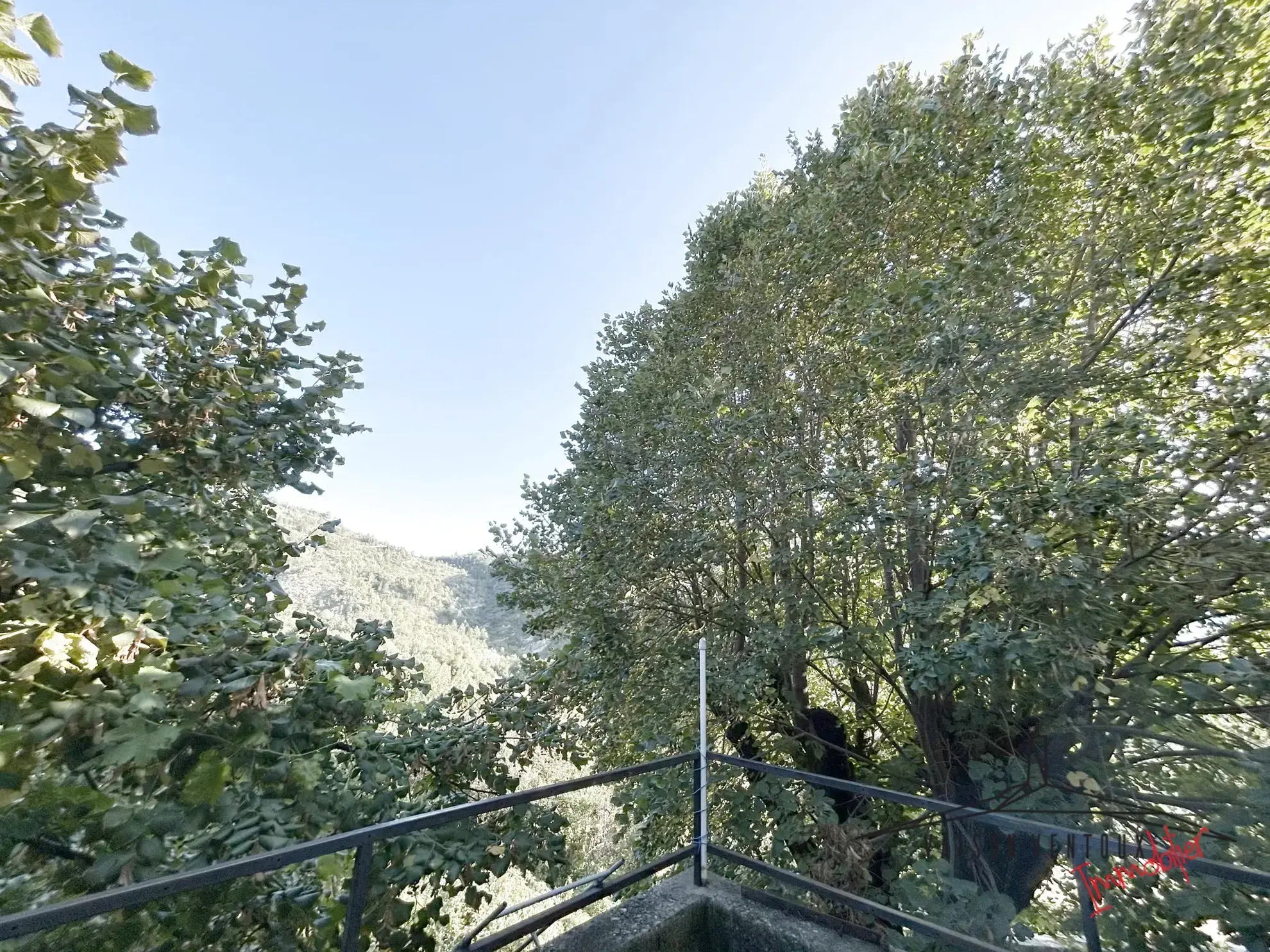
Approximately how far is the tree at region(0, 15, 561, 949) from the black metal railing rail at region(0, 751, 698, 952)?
164 mm

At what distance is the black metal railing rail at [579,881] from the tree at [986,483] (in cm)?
52

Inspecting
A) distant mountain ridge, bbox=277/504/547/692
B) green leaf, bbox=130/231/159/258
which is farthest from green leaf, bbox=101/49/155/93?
distant mountain ridge, bbox=277/504/547/692

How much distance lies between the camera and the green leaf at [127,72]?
1587 millimetres

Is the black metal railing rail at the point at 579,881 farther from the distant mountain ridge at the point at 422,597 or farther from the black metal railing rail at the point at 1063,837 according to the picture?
the distant mountain ridge at the point at 422,597

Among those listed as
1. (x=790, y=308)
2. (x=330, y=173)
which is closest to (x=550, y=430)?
(x=790, y=308)

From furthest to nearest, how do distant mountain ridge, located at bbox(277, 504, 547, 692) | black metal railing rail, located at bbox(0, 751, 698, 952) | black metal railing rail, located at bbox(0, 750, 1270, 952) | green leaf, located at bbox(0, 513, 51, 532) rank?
distant mountain ridge, located at bbox(277, 504, 547, 692)
green leaf, located at bbox(0, 513, 51, 532)
black metal railing rail, located at bbox(0, 750, 1270, 952)
black metal railing rail, located at bbox(0, 751, 698, 952)

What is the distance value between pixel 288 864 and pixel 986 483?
3.94 m

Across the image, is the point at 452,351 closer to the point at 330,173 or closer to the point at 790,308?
the point at 330,173

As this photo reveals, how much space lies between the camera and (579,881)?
2.18 m

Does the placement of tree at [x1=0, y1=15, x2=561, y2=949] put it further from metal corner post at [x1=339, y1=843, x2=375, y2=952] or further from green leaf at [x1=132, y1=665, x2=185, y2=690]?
metal corner post at [x1=339, y1=843, x2=375, y2=952]

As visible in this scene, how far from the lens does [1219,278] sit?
11.5ft

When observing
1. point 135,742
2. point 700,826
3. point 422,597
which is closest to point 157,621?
point 135,742

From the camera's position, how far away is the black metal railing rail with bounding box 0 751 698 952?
90 cm

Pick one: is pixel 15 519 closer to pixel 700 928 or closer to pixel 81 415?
pixel 81 415
